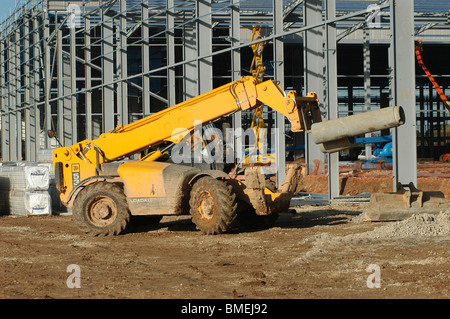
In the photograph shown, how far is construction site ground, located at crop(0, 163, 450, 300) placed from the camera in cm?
740

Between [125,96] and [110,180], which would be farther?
[125,96]

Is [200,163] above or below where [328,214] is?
above

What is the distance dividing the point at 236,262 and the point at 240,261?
0.10 meters

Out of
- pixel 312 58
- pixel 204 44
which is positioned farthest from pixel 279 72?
pixel 204 44

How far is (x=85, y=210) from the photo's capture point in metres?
13.3

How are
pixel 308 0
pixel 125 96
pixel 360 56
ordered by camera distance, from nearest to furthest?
pixel 308 0, pixel 125 96, pixel 360 56

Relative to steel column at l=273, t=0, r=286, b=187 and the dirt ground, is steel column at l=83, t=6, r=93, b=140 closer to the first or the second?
steel column at l=273, t=0, r=286, b=187

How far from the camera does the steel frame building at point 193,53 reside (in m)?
16.5

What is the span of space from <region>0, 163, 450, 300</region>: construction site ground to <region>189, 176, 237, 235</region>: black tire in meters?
0.25

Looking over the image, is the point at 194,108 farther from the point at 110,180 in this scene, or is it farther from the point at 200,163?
the point at 110,180

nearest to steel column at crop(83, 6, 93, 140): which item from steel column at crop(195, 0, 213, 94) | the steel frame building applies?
the steel frame building

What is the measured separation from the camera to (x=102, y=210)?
1334 centimetres
